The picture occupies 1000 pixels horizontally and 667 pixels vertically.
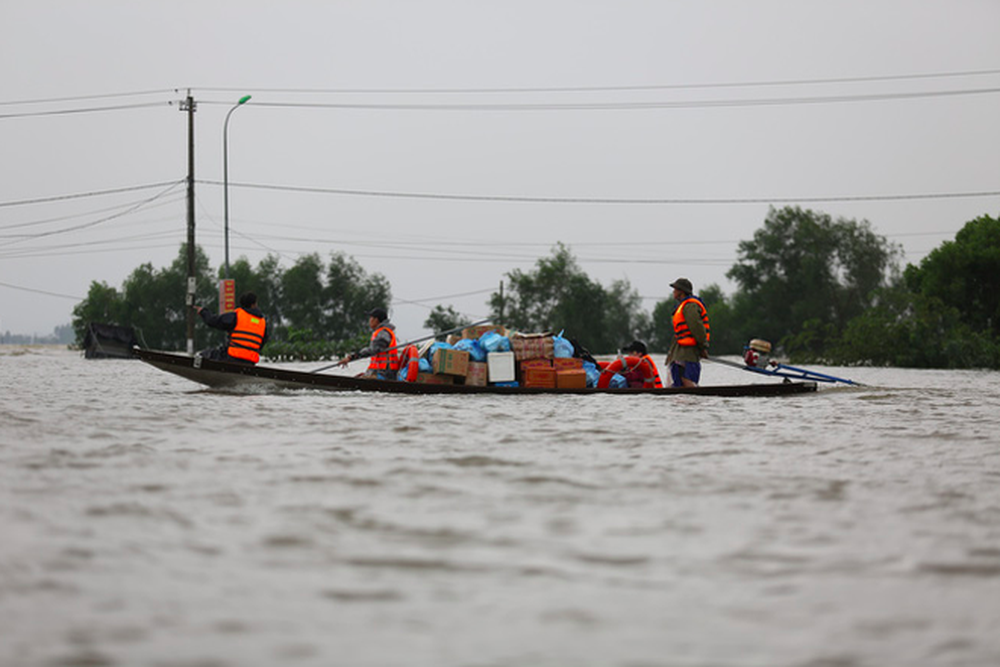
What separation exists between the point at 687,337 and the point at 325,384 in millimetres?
5624

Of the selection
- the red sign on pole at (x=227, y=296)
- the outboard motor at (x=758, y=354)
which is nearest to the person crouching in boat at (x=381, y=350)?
the outboard motor at (x=758, y=354)

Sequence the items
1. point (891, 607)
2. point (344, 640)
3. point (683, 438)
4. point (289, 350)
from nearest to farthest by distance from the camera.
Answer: point (344, 640), point (891, 607), point (683, 438), point (289, 350)

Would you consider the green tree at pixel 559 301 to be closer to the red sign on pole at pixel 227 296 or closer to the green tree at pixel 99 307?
the green tree at pixel 99 307

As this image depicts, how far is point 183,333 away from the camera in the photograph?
307ft

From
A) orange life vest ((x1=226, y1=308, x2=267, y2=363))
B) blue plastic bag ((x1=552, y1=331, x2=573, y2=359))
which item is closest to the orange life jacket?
blue plastic bag ((x1=552, y1=331, x2=573, y2=359))

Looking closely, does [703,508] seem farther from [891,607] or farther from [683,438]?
[683,438]

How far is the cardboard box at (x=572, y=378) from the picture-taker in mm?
16109

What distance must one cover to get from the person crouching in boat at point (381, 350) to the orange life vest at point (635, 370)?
10.8 ft

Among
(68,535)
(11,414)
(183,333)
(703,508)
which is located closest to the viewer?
(68,535)

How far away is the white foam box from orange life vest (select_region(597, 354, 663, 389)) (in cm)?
137

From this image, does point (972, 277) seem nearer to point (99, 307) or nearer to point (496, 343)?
point (496, 343)

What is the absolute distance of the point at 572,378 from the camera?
1612 cm

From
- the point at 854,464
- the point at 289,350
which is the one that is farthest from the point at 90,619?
the point at 289,350

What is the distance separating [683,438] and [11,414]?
7.99 meters
